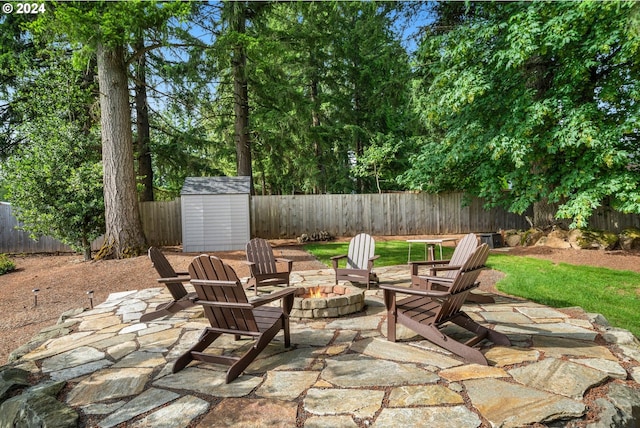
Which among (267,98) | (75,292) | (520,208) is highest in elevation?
(267,98)

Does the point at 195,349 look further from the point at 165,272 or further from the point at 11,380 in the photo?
the point at 165,272

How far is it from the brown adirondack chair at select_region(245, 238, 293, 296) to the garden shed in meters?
5.74

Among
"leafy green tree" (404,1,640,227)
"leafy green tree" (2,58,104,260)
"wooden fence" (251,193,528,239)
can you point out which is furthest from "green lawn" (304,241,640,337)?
"leafy green tree" (2,58,104,260)

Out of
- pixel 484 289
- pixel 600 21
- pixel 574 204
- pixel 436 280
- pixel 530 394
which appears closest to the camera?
pixel 530 394

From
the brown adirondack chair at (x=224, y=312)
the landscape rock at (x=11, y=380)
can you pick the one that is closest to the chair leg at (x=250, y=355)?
the brown adirondack chair at (x=224, y=312)

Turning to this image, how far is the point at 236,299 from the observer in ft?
8.99

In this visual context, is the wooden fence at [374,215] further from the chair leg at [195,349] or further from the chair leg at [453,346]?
the chair leg at [453,346]

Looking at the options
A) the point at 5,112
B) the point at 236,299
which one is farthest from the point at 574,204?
the point at 5,112

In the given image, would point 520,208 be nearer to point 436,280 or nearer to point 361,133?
point 436,280

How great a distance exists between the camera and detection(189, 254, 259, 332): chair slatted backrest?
107 inches

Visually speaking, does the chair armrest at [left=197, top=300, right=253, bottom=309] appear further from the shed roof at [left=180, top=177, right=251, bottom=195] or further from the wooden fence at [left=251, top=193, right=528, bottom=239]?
the wooden fence at [left=251, top=193, right=528, bottom=239]

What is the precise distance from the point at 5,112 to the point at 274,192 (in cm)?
1428

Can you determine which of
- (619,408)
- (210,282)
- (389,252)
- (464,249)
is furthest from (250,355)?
(389,252)

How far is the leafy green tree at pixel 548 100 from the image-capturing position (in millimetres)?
7373
